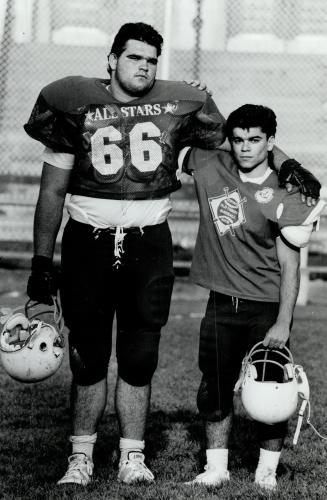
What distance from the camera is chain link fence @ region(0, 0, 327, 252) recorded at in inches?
401

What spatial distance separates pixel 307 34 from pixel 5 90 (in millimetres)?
3343

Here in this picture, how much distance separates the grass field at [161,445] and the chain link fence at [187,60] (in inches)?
145

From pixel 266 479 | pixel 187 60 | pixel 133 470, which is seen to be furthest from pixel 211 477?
pixel 187 60

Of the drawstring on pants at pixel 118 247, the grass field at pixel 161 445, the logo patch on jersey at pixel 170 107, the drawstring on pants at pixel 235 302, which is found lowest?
the grass field at pixel 161 445

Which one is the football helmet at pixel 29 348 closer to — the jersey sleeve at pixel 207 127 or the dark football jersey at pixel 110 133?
the dark football jersey at pixel 110 133

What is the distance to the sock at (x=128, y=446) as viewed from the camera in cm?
415

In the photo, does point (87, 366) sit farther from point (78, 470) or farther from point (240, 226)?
point (240, 226)

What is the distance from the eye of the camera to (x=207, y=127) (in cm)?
420

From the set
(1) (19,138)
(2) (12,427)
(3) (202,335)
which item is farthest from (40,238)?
(1) (19,138)

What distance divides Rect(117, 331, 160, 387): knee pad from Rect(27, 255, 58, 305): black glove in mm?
397

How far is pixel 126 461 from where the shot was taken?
413 centimetres

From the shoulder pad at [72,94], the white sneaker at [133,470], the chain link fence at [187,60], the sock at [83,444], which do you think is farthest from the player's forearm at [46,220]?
the chain link fence at [187,60]

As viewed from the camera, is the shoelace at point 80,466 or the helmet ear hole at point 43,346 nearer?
the helmet ear hole at point 43,346

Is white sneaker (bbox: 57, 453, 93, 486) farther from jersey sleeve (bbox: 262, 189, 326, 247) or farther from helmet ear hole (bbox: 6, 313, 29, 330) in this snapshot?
jersey sleeve (bbox: 262, 189, 326, 247)
